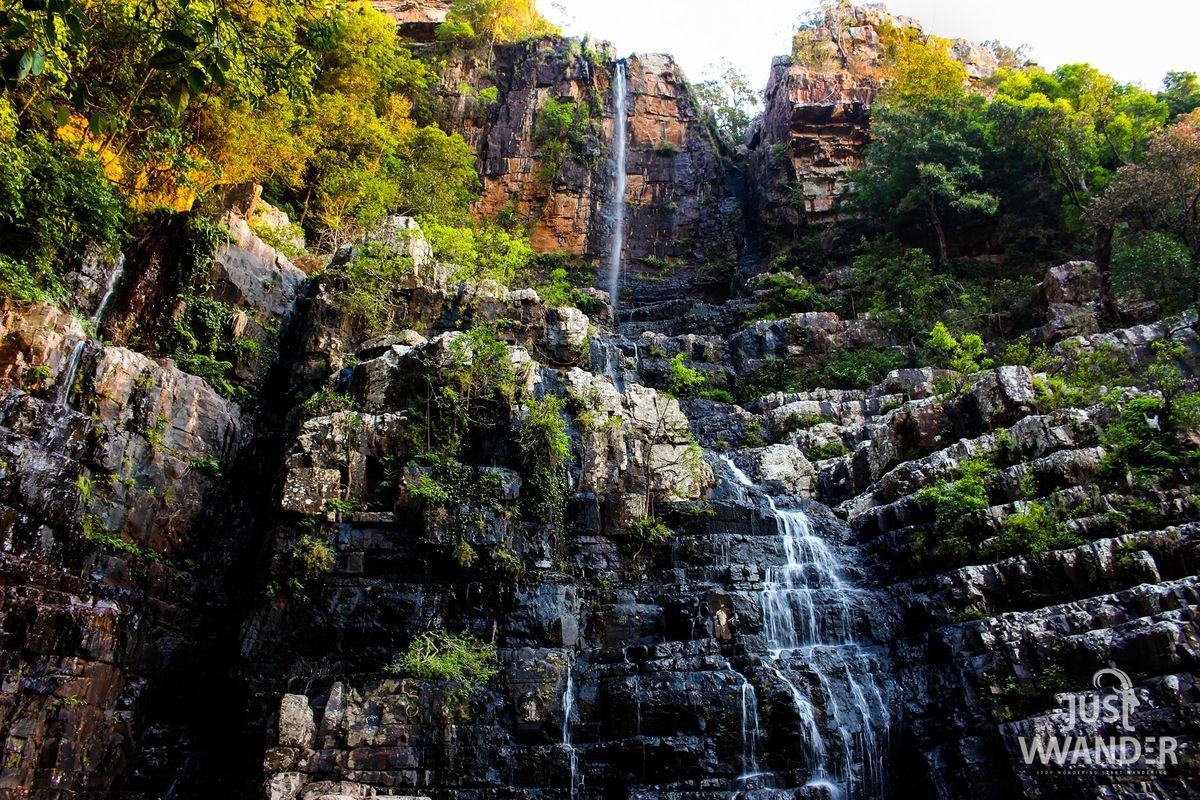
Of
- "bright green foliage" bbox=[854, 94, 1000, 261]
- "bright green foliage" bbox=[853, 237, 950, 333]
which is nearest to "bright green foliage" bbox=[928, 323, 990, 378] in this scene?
"bright green foliage" bbox=[853, 237, 950, 333]

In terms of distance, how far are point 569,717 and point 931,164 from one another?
74.2 feet

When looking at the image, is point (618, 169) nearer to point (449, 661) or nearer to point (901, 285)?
point (901, 285)

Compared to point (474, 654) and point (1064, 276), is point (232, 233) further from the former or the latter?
point (1064, 276)

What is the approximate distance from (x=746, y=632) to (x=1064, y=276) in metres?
16.6

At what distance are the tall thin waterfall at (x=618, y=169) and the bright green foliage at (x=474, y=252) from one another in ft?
22.7

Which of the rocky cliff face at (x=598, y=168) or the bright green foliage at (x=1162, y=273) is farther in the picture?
the rocky cliff face at (x=598, y=168)

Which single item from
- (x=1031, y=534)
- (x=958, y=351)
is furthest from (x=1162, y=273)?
(x=1031, y=534)

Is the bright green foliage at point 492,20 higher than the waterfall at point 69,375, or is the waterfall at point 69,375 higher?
the bright green foliage at point 492,20

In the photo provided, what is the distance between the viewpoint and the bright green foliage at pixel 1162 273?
19594 millimetres

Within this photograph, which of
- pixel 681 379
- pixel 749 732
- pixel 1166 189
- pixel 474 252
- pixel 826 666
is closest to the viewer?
pixel 749 732

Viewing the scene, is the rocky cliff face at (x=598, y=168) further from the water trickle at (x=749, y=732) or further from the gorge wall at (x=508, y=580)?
the water trickle at (x=749, y=732)

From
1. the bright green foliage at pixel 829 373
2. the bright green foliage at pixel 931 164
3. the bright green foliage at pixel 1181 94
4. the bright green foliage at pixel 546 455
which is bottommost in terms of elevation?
the bright green foliage at pixel 546 455

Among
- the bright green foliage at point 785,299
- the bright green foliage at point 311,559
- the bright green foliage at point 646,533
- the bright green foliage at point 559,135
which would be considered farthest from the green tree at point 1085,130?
the bright green foliage at point 311,559

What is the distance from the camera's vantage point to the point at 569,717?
440 inches
